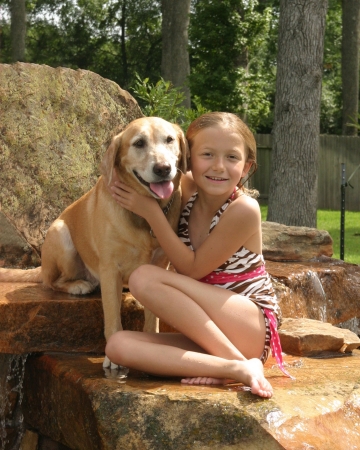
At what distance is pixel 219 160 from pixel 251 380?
1117 millimetres

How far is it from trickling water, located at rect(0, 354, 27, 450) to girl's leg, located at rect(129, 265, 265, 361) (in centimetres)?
111

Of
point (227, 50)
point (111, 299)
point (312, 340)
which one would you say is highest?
point (227, 50)

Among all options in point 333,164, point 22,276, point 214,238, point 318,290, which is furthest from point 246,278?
point 333,164

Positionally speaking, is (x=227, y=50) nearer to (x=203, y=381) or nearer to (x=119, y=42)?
(x=119, y=42)

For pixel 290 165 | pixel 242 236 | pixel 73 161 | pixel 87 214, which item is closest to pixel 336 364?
pixel 242 236

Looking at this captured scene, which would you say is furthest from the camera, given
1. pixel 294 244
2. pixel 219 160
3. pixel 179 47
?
pixel 179 47

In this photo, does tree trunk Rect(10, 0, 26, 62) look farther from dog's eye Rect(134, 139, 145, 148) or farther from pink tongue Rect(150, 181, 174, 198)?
pink tongue Rect(150, 181, 174, 198)

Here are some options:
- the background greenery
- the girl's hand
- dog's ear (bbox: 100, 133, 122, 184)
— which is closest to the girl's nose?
the girl's hand

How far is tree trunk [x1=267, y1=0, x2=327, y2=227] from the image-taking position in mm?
8391

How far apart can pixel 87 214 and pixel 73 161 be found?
5.38 ft

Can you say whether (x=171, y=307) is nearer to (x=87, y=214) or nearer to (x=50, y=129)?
(x=87, y=214)

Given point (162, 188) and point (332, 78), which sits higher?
point (332, 78)

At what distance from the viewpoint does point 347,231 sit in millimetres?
13008

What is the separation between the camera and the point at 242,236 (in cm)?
341
